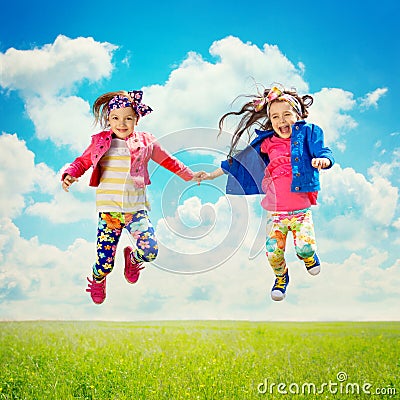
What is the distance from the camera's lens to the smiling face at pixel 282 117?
5016 millimetres

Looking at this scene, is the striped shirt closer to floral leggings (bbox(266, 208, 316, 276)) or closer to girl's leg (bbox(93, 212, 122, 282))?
girl's leg (bbox(93, 212, 122, 282))

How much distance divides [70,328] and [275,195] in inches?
199

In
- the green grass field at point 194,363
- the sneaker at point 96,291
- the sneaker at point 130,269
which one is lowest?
the green grass field at point 194,363

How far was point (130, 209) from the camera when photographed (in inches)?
198

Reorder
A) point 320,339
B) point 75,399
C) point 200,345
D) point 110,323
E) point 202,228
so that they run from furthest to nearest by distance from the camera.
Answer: point 110,323, point 320,339, point 200,345, point 75,399, point 202,228

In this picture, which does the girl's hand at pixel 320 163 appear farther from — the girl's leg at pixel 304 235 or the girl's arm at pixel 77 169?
the girl's arm at pixel 77 169

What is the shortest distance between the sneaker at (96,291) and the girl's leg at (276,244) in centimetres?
156

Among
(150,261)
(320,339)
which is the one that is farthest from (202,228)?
(320,339)

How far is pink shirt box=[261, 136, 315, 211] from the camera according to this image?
4980 mm

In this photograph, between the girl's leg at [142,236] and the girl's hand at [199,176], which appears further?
the girl's hand at [199,176]

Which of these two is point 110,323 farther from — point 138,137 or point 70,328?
point 138,137

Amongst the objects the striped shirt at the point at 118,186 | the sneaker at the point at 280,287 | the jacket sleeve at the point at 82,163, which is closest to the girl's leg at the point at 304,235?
the sneaker at the point at 280,287

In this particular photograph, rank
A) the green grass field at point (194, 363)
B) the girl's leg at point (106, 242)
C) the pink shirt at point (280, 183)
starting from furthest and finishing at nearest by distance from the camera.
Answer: the green grass field at point (194, 363)
the girl's leg at point (106, 242)
the pink shirt at point (280, 183)

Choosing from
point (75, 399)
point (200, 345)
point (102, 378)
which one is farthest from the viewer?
point (200, 345)
